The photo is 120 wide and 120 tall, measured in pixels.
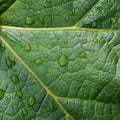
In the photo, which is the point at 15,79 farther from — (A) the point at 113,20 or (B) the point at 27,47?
(A) the point at 113,20

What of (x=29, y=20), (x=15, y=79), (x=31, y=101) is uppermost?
(x=29, y=20)

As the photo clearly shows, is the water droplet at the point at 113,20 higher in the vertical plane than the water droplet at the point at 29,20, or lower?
lower

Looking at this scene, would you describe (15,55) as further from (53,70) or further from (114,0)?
(114,0)

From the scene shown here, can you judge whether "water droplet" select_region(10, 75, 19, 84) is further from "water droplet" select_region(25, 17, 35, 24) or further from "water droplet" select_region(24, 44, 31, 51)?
"water droplet" select_region(25, 17, 35, 24)

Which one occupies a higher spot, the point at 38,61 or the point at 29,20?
the point at 29,20

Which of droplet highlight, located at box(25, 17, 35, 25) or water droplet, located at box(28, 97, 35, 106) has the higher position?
droplet highlight, located at box(25, 17, 35, 25)

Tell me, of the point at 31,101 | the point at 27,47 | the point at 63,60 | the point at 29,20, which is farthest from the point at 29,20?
the point at 31,101

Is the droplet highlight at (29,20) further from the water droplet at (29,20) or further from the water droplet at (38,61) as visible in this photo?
the water droplet at (38,61)

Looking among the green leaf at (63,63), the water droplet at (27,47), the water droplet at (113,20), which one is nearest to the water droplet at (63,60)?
the green leaf at (63,63)

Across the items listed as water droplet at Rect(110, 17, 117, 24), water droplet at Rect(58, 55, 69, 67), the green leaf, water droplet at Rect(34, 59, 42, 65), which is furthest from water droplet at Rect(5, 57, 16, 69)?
water droplet at Rect(110, 17, 117, 24)
